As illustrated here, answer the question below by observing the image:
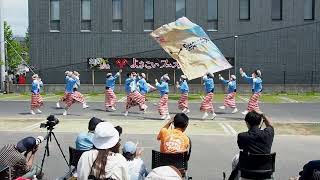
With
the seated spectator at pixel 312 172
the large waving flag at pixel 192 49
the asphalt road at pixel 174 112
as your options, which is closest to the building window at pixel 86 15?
the asphalt road at pixel 174 112

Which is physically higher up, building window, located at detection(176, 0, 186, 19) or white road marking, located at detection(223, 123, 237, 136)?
building window, located at detection(176, 0, 186, 19)

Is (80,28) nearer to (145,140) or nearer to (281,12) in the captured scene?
(281,12)

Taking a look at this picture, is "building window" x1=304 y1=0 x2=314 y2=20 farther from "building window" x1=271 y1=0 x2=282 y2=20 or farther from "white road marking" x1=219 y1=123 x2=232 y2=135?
"white road marking" x1=219 y1=123 x2=232 y2=135

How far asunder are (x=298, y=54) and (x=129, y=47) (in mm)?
12408

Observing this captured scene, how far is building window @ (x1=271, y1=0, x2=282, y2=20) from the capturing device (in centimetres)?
3984

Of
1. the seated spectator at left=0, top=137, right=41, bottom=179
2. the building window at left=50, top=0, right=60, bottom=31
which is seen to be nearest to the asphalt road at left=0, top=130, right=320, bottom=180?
the seated spectator at left=0, top=137, right=41, bottom=179

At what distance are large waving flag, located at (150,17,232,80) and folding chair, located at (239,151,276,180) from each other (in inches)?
141

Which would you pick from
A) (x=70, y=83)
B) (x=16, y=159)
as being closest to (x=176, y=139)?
(x=16, y=159)

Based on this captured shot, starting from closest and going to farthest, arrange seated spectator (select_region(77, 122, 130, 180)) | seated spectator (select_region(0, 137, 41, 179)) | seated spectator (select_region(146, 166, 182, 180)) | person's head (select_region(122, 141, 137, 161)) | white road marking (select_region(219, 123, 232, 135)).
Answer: seated spectator (select_region(146, 166, 182, 180)) → seated spectator (select_region(77, 122, 130, 180)) → seated spectator (select_region(0, 137, 41, 179)) → person's head (select_region(122, 141, 137, 161)) → white road marking (select_region(219, 123, 232, 135))

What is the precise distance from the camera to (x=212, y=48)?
11.5 meters

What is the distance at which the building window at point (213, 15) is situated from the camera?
131ft

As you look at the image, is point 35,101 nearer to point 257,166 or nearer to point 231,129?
point 231,129

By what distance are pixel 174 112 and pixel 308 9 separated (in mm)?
20200

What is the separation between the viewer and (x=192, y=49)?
1170cm
